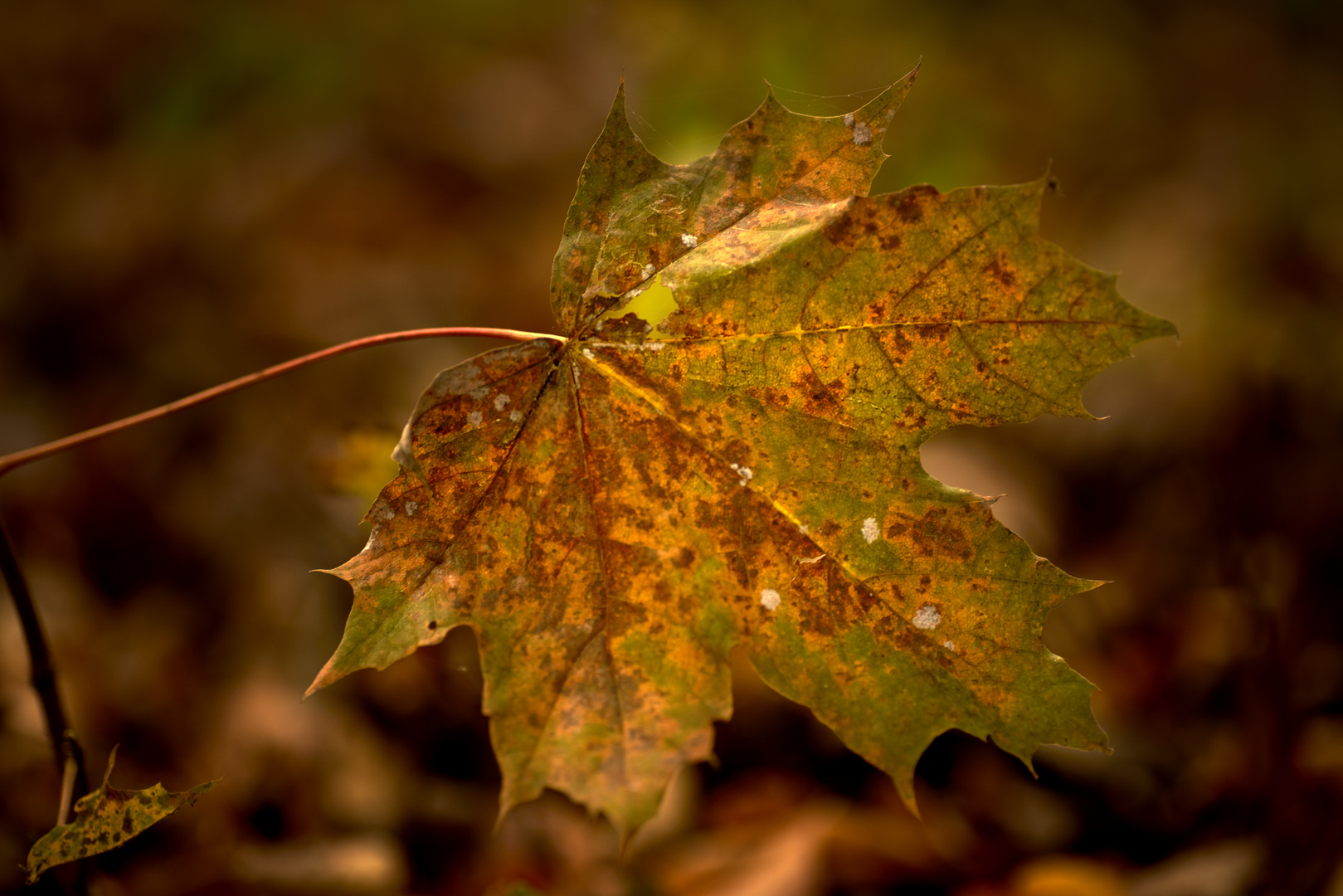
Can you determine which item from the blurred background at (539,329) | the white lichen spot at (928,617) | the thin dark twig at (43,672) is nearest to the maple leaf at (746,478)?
the white lichen spot at (928,617)

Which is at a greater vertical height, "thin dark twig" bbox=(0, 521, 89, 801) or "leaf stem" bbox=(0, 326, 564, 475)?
"leaf stem" bbox=(0, 326, 564, 475)

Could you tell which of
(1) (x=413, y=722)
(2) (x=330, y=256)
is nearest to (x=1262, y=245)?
(1) (x=413, y=722)

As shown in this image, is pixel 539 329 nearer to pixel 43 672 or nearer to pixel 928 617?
pixel 43 672

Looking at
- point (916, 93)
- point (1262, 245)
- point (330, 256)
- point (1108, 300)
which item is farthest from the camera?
point (916, 93)

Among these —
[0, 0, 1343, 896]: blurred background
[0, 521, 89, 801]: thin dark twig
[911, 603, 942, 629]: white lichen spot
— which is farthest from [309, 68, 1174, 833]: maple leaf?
[0, 521, 89, 801]: thin dark twig

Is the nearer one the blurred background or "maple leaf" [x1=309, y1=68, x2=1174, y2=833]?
"maple leaf" [x1=309, y1=68, x2=1174, y2=833]

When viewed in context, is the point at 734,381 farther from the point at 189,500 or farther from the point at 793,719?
the point at 189,500

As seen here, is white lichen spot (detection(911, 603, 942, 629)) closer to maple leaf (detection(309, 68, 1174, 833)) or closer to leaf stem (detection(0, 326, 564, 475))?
maple leaf (detection(309, 68, 1174, 833))
